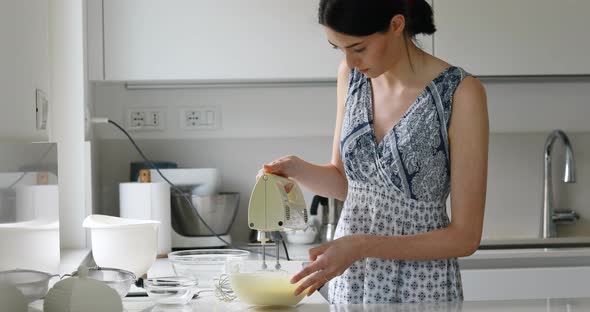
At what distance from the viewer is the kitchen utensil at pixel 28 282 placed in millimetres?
Result: 1432

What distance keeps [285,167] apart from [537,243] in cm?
151

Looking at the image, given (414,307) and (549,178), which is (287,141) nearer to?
(549,178)

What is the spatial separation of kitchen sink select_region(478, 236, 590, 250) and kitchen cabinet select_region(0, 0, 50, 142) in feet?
5.63

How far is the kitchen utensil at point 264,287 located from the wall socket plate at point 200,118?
5.43 feet

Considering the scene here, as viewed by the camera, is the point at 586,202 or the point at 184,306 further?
the point at 586,202

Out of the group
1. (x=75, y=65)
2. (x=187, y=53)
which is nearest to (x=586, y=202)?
(x=187, y=53)

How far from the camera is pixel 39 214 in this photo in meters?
1.73

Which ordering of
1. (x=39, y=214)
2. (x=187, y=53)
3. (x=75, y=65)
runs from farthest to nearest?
(x=187, y=53)
(x=75, y=65)
(x=39, y=214)

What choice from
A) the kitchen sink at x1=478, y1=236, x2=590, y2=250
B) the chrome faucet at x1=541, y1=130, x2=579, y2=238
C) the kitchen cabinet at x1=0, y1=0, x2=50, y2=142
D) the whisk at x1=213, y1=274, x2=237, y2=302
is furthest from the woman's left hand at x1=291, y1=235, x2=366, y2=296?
the chrome faucet at x1=541, y1=130, x2=579, y2=238

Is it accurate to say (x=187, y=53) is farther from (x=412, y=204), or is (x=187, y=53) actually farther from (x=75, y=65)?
(x=412, y=204)

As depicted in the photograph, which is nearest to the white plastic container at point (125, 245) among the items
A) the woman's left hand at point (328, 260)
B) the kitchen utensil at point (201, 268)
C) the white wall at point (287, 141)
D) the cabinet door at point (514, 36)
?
the kitchen utensil at point (201, 268)

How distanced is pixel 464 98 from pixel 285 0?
1.30 metres

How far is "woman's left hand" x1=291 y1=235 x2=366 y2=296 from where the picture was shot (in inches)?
67.4

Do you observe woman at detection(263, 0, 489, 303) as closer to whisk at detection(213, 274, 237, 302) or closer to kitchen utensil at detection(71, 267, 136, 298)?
whisk at detection(213, 274, 237, 302)
